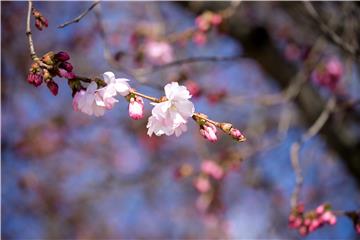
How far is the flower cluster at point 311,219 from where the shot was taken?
182 centimetres

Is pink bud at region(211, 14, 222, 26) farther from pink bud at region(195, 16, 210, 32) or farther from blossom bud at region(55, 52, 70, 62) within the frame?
blossom bud at region(55, 52, 70, 62)

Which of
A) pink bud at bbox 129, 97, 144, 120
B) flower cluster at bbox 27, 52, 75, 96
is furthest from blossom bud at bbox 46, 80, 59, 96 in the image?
pink bud at bbox 129, 97, 144, 120

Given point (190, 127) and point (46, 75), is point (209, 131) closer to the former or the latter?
point (46, 75)

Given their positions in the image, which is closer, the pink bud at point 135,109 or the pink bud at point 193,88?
the pink bud at point 135,109

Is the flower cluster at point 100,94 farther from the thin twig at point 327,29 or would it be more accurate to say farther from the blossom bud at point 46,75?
the thin twig at point 327,29

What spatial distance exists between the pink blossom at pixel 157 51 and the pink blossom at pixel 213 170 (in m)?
0.86

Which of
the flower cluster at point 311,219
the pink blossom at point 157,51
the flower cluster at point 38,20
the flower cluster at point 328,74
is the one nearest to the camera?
the flower cluster at point 38,20

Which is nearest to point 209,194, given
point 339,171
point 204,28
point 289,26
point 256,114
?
point 256,114

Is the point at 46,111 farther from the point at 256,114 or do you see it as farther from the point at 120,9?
the point at 256,114

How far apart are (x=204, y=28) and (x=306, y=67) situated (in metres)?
0.71

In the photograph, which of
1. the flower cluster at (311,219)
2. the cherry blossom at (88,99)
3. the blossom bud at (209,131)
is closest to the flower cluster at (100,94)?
the cherry blossom at (88,99)

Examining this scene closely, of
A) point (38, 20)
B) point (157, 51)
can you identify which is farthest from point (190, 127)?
point (38, 20)

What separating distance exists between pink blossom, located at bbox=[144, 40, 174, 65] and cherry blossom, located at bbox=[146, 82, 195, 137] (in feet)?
6.24

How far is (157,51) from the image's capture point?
321 cm
